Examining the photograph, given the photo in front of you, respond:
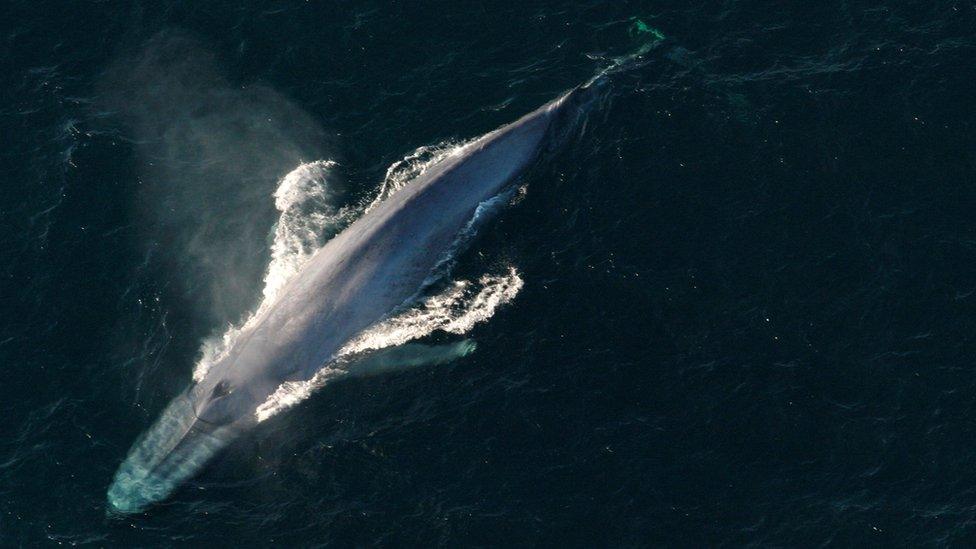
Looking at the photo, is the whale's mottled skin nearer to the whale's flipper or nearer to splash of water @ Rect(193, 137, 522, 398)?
splash of water @ Rect(193, 137, 522, 398)

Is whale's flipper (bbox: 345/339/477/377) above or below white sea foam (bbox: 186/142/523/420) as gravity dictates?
below

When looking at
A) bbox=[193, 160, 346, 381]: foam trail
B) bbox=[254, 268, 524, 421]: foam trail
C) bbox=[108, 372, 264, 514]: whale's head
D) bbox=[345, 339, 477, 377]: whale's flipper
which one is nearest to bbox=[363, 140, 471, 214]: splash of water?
bbox=[193, 160, 346, 381]: foam trail

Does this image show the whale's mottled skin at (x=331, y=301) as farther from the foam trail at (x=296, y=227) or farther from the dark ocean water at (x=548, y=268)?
the dark ocean water at (x=548, y=268)

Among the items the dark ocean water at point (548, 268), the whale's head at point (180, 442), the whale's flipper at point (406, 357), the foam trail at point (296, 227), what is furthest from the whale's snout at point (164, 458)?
the whale's flipper at point (406, 357)

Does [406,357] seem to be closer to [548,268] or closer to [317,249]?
[317,249]

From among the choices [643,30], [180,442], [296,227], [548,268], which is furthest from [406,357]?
[643,30]
